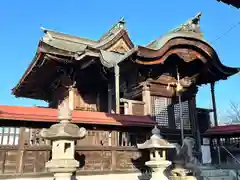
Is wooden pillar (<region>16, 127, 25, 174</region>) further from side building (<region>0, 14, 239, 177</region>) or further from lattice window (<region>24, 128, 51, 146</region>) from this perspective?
lattice window (<region>24, 128, 51, 146</region>)

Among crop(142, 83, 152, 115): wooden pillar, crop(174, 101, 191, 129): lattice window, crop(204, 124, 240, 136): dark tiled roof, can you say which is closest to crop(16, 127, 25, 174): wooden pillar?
crop(142, 83, 152, 115): wooden pillar

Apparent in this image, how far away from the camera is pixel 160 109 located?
43.0 ft

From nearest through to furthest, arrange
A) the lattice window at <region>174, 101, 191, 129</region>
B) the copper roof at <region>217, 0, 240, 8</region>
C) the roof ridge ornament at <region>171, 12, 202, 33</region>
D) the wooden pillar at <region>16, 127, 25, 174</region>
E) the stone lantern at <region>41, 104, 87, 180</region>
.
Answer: the copper roof at <region>217, 0, 240, 8</region>
the stone lantern at <region>41, 104, 87, 180</region>
the wooden pillar at <region>16, 127, 25, 174</region>
the lattice window at <region>174, 101, 191, 129</region>
the roof ridge ornament at <region>171, 12, 202, 33</region>

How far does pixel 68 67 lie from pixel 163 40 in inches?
207

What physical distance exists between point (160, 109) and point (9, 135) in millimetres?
7539

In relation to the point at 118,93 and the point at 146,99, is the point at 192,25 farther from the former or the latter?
the point at 118,93

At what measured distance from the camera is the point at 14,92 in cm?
1930

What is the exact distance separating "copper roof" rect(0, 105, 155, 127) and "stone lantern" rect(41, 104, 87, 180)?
121 cm

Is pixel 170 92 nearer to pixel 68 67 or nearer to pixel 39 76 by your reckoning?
pixel 68 67

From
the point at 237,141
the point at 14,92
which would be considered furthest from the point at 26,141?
the point at 14,92

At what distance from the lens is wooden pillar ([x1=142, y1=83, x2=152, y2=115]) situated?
12420 millimetres

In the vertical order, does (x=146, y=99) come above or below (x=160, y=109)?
above

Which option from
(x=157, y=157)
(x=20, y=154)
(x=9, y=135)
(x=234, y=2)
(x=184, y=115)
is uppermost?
(x=234, y=2)

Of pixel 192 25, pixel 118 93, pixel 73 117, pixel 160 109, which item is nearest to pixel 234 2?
pixel 73 117
